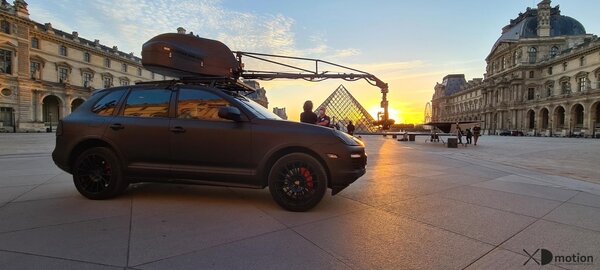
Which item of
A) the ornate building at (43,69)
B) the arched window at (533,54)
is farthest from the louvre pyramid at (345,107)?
the arched window at (533,54)

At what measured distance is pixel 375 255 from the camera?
281cm

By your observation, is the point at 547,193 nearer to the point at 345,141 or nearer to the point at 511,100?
the point at 345,141

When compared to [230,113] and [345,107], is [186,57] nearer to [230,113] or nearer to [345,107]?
[230,113]

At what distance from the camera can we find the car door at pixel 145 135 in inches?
174

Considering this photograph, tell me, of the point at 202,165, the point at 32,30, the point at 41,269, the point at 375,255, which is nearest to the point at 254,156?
the point at 202,165

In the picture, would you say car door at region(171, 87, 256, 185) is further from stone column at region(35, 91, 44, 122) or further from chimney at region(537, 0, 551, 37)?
chimney at region(537, 0, 551, 37)

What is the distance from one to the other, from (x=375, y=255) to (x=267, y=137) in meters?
2.12

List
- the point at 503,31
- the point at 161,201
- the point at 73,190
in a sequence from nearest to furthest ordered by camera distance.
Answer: the point at 161,201 < the point at 73,190 < the point at 503,31

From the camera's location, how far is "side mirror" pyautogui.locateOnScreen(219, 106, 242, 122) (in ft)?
13.2

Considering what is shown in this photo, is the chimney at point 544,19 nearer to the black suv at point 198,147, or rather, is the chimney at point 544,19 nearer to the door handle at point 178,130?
the black suv at point 198,147

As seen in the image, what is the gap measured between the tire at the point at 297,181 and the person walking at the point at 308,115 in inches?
129

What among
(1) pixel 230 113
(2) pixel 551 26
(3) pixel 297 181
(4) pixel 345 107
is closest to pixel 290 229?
(3) pixel 297 181

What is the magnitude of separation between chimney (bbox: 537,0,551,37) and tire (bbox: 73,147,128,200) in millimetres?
103325

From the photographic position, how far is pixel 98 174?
15.2 ft
